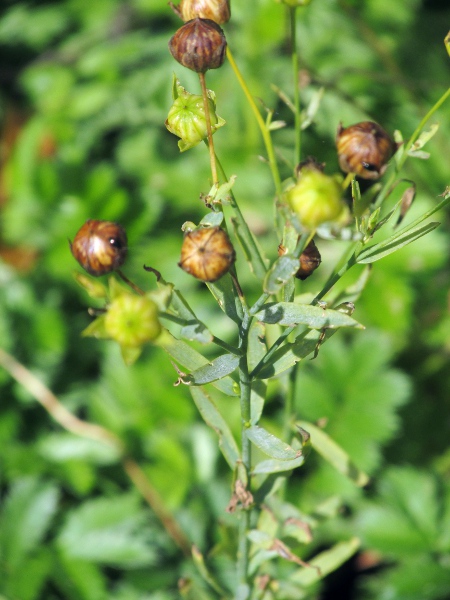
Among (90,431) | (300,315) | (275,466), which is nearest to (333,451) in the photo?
(275,466)

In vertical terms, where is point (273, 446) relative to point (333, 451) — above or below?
above

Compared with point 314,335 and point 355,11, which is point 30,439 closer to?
point 314,335

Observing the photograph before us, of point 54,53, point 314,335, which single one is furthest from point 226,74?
point 314,335

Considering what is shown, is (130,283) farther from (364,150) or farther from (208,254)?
(364,150)

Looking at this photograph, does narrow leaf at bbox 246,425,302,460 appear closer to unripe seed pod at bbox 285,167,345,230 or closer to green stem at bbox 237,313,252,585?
green stem at bbox 237,313,252,585

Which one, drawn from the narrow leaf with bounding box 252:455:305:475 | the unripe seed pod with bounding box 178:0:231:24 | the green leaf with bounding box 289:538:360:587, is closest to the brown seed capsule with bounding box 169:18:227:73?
the unripe seed pod with bounding box 178:0:231:24

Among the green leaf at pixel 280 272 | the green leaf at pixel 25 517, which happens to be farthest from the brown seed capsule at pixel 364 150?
the green leaf at pixel 25 517
